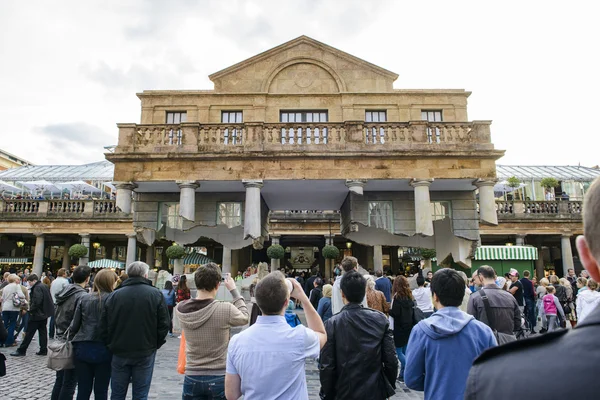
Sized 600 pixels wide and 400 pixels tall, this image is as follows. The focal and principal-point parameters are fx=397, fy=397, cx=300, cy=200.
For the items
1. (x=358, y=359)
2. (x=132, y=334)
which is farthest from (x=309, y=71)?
(x=358, y=359)

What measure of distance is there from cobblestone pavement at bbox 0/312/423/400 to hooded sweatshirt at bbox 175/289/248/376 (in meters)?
3.16

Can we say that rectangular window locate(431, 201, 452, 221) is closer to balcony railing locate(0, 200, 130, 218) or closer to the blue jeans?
the blue jeans

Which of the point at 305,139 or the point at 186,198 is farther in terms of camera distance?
the point at 305,139

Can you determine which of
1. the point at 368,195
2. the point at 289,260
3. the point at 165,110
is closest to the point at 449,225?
the point at 368,195

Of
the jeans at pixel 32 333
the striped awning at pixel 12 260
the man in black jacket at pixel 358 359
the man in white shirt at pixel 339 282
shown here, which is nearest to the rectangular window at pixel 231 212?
the jeans at pixel 32 333

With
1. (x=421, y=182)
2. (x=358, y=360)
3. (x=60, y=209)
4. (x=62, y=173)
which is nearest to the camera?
(x=358, y=360)

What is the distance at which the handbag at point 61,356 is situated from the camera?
5.03 meters

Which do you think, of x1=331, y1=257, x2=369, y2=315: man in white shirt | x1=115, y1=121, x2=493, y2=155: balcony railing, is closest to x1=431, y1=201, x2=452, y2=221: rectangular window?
x1=115, y1=121, x2=493, y2=155: balcony railing

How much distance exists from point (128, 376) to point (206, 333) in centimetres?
155

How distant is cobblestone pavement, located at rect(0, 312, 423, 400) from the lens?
21.9 feet

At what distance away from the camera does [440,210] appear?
15.9 metres

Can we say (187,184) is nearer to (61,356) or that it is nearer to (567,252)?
(61,356)

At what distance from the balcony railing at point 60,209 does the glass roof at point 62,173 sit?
36.9ft

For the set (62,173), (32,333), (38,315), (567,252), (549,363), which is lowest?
(32,333)
